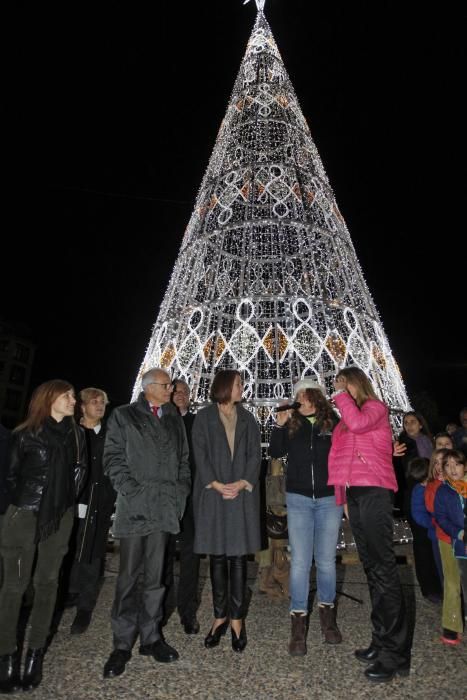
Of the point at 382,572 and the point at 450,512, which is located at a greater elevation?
the point at 450,512

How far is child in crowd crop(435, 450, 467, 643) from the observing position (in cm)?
325

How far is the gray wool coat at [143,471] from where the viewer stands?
2.86 metres

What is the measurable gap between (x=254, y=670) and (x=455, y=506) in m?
1.72

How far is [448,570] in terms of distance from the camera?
3432 mm

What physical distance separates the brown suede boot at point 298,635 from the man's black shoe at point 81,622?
1.42m

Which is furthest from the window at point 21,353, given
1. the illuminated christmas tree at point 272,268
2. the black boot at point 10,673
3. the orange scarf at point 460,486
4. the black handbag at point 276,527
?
the orange scarf at point 460,486

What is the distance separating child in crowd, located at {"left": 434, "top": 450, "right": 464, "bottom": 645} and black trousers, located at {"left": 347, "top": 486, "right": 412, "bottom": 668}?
2.21 ft

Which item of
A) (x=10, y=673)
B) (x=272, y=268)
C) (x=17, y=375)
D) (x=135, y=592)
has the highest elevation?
(x=17, y=375)

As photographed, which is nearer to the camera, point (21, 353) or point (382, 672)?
point (382, 672)

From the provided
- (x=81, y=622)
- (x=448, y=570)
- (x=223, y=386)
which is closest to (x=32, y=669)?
(x=81, y=622)

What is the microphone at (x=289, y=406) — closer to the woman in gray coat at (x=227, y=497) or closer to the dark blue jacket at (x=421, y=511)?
the woman in gray coat at (x=227, y=497)

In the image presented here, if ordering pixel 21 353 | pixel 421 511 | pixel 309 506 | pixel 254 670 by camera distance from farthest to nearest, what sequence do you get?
pixel 21 353, pixel 421 511, pixel 309 506, pixel 254 670

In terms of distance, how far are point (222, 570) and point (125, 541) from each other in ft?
2.28

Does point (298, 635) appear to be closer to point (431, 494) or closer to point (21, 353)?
point (431, 494)
